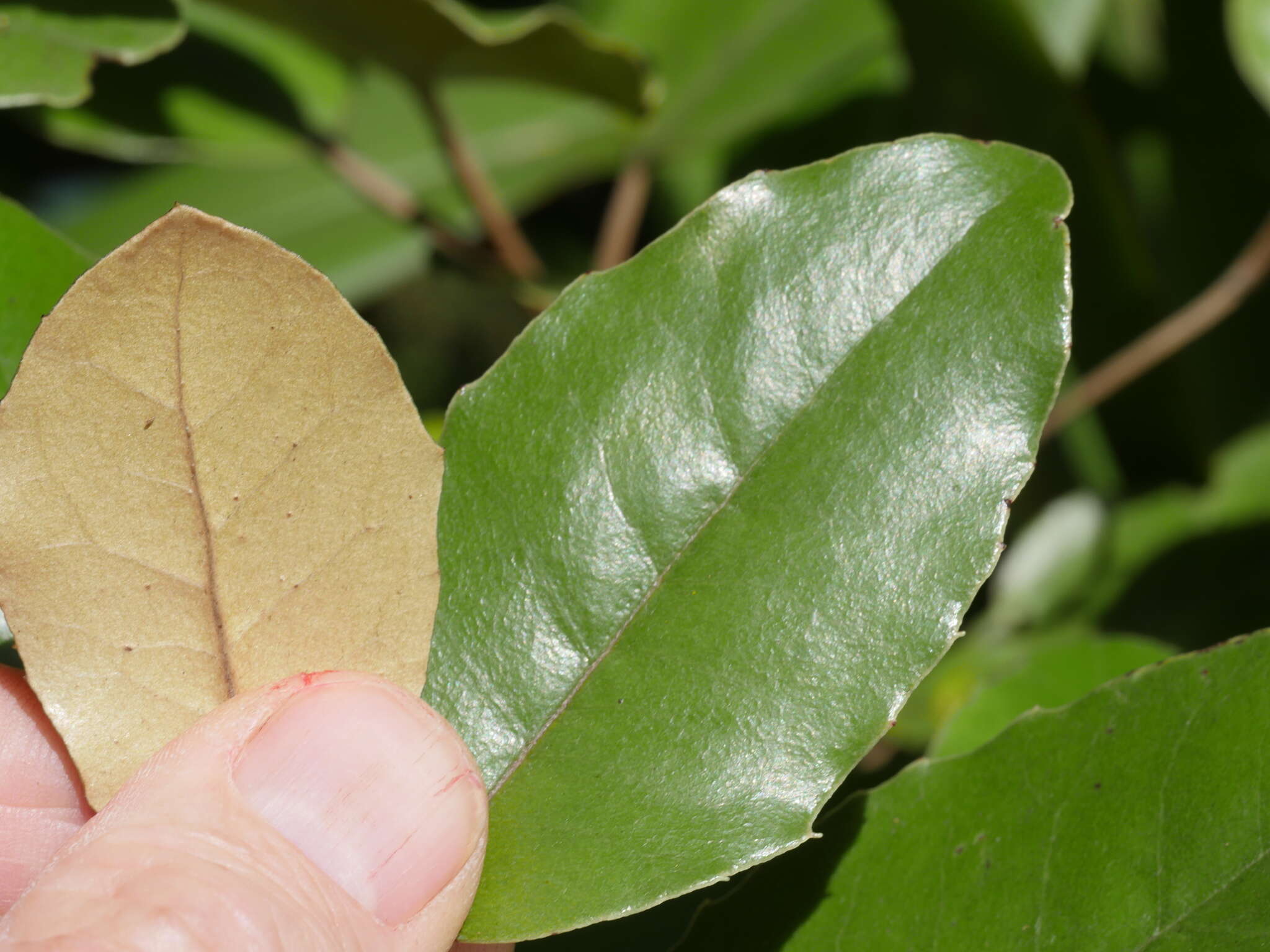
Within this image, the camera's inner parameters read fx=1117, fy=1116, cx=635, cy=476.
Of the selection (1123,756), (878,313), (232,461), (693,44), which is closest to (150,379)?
(232,461)

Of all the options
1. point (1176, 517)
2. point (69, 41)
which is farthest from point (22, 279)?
point (1176, 517)

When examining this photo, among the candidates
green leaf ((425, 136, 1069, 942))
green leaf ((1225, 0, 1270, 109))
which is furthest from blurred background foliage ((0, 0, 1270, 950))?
green leaf ((425, 136, 1069, 942))

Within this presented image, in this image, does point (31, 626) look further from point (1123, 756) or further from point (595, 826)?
point (1123, 756)

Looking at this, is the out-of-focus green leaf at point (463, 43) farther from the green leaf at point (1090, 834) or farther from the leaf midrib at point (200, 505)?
the green leaf at point (1090, 834)

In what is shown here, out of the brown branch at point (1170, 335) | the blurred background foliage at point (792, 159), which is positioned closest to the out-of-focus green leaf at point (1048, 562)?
the blurred background foliage at point (792, 159)

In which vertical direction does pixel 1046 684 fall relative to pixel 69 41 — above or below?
below

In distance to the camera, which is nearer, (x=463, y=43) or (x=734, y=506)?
(x=734, y=506)

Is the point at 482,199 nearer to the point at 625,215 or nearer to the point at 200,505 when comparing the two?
the point at 625,215
